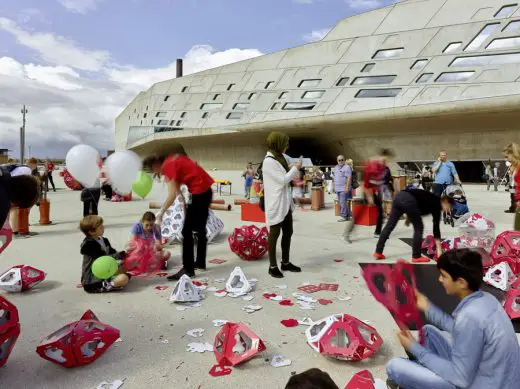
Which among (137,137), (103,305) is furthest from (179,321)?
(137,137)

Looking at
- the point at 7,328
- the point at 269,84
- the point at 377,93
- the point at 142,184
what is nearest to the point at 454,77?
the point at 377,93

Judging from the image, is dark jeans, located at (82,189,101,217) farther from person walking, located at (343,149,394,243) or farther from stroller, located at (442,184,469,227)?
stroller, located at (442,184,469,227)

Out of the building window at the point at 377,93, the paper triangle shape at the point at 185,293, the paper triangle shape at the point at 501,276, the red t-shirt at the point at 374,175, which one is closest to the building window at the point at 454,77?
the building window at the point at 377,93

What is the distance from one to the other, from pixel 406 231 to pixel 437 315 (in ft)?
21.3

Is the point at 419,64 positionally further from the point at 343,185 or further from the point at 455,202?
the point at 343,185

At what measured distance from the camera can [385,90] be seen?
25734 mm

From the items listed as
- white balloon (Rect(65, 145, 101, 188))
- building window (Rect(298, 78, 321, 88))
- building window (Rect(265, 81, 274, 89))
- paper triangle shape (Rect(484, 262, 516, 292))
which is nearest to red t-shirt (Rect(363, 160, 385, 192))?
paper triangle shape (Rect(484, 262, 516, 292))

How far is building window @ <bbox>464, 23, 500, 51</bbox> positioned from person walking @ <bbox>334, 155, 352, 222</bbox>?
19.1 meters

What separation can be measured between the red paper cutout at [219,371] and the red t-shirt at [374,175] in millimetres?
4705

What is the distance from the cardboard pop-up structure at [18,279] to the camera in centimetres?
426

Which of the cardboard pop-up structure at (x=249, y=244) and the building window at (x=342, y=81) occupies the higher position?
the building window at (x=342, y=81)

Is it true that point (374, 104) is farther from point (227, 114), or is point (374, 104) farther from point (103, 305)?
point (103, 305)

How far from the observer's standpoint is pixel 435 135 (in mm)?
26078

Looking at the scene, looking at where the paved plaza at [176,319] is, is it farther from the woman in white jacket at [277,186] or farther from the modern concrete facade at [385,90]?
the modern concrete facade at [385,90]
